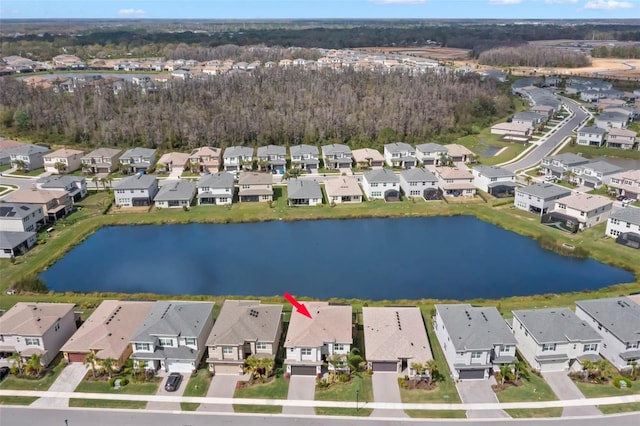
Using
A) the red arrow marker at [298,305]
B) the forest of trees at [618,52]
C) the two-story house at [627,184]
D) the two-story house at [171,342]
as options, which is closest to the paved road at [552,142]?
the two-story house at [627,184]

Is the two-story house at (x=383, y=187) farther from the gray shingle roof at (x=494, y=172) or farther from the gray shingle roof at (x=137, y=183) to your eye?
the gray shingle roof at (x=137, y=183)

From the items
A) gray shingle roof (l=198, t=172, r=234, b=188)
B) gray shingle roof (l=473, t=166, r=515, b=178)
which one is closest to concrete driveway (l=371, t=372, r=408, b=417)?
gray shingle roof (l=198, t=172, r=234, b=188)

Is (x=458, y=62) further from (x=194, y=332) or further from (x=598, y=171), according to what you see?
(x=194, y=332)

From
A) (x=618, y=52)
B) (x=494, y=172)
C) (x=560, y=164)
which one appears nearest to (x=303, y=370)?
(x=494, y=172)

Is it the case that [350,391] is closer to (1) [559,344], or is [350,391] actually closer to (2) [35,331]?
(1) [559,344]

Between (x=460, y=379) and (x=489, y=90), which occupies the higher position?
(x=489, y=90)

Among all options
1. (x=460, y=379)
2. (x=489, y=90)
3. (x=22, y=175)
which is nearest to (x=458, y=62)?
(x=489, y=90)
